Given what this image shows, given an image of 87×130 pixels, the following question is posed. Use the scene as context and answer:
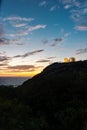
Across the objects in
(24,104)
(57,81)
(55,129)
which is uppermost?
(57,81)

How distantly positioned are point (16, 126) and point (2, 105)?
258 cm

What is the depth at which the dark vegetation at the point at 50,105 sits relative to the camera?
1077cm

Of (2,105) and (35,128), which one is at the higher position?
(2,105)

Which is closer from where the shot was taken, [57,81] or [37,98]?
[37,98]

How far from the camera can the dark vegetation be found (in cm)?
1077

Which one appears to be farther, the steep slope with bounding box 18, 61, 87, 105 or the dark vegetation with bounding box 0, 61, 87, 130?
the steep slope with bounding box 18, 61, 87, 105

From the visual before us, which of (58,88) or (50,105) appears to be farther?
(58,88)

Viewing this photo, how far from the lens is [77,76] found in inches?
642

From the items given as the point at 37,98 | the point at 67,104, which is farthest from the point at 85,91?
the point at 37,98

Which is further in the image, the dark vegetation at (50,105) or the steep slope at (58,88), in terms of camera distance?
the steep slope at (58,88)

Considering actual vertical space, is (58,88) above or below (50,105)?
above

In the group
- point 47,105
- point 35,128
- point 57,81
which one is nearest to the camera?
point 35,128

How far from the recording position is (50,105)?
13.5 meters

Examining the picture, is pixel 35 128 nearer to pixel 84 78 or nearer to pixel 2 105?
pixel 2 105
